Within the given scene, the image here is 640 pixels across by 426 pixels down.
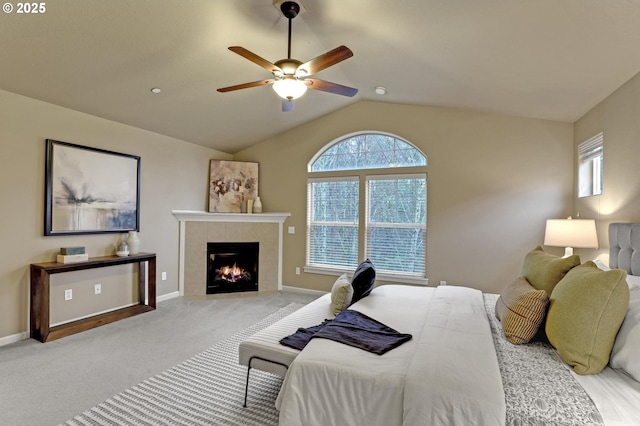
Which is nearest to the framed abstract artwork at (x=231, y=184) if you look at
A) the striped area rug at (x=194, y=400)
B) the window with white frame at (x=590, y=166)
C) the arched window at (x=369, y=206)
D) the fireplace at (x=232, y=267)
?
the fireplace at (x=232, y=267)

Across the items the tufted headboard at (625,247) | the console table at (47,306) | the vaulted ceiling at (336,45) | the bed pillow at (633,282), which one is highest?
the vaulted ceiling at (336,45)

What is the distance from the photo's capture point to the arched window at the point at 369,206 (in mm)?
4672

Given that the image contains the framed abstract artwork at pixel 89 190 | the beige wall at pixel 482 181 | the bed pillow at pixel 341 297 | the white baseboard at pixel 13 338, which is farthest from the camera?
the beige wall at pixel 482 181

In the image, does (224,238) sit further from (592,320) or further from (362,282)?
(592,320)

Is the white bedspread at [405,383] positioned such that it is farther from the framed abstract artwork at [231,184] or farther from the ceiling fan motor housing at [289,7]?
the framed abstract artwork at [231,184]

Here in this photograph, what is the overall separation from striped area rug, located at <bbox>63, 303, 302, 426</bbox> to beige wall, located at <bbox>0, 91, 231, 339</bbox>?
1955 millimetres

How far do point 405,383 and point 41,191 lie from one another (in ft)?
13.2

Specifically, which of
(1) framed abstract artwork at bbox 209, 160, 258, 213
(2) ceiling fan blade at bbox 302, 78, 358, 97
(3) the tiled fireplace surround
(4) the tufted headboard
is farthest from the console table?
(4) the tufted headboard

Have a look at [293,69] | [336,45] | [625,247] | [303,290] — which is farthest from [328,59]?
[303,290]

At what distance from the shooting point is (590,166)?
351 cm

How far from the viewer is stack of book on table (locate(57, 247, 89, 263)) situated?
3.50 metres

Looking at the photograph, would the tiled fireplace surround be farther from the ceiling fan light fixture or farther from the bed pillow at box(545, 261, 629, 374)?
the bed pillow at box(545, 261, 629, 374)

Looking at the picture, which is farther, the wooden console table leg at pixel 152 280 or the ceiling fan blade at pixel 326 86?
the wooden console table leg at pixel 152 280

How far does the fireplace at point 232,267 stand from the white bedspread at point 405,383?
3.64 m
